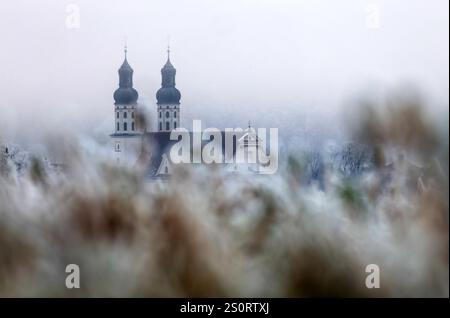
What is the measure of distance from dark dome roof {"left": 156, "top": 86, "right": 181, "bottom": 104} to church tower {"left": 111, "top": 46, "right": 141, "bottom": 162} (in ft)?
0.77

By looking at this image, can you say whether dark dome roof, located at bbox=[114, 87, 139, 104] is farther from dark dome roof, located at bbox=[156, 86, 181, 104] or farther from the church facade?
dark dome roof, located at bbox=[156, 86, 181, 104]

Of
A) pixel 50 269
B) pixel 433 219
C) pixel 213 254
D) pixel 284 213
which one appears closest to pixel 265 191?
pixel 284 213

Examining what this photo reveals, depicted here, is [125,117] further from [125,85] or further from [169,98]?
[169,98]

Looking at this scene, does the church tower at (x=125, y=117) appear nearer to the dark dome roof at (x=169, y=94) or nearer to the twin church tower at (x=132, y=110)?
the twin church tower at (x=132, y=110)

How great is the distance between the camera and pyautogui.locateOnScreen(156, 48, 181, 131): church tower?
822cm

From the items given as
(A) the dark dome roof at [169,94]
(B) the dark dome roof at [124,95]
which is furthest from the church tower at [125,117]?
(A) the dark dome roof at [169,94]

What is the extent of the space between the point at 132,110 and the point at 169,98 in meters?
0.43

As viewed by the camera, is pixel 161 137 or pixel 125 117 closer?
pixel 125 117

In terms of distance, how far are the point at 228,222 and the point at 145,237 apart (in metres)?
0.75

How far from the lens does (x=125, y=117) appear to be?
A: 27.6 feet

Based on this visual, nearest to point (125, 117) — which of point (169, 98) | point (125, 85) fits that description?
point (125, 85)
